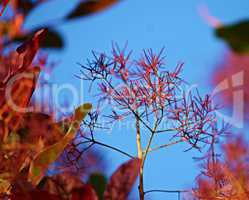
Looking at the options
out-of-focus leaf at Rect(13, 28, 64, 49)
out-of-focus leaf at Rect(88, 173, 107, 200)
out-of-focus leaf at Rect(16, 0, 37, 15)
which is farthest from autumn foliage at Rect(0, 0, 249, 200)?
out-of-focus leaf at Rect(13, 28, 64, 49)

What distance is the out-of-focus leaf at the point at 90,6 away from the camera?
0.46 metres

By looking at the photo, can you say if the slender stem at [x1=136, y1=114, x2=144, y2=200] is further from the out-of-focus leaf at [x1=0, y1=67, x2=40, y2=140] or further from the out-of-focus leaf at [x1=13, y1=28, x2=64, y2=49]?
the out-of-focus leaf at [x1=13, y1=28, x2=64, y2=49]

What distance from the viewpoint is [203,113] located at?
326 millimetres

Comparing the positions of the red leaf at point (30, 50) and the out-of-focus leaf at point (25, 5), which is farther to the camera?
the out-of-focus leaf at point (25, 5)

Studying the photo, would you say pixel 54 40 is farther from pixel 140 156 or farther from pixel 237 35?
pixel 237 35

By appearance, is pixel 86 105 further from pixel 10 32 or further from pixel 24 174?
pixel 10 32

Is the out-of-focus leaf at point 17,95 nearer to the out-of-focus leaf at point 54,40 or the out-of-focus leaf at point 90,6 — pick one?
the out-of-focus leaf at point 90,6

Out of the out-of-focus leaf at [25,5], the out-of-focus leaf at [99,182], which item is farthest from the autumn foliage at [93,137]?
the out-of-focus leaf at [25,5]

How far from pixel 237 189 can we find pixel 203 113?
9 cm

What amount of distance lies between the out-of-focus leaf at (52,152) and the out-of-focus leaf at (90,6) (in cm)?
24

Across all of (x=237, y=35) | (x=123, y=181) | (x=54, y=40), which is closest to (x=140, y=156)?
(x=123, y=181)

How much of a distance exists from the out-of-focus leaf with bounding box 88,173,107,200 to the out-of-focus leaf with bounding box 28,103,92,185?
0.04 m

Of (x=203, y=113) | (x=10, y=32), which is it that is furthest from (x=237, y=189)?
(x=10, y=32)

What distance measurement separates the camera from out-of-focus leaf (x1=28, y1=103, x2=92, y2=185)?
0.75ft
